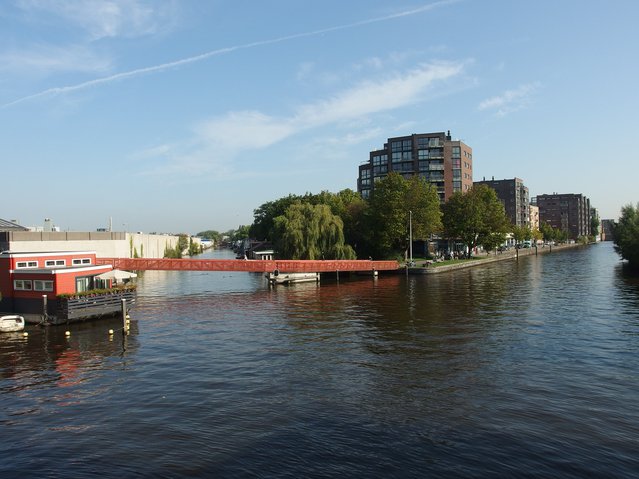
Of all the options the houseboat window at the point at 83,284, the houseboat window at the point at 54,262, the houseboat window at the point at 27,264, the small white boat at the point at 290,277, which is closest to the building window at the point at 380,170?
the small white boat at the point at 290,277

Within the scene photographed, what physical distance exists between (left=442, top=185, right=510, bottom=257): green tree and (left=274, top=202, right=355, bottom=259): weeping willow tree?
39409 millimetres

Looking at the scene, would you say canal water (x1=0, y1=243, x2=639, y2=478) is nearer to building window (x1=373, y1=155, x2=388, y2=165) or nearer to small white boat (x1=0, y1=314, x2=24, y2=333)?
small white boat (x1=0, y1=314, x2=24, y2=333)

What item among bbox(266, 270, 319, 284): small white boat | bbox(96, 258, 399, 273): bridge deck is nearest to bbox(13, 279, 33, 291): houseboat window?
bbox(96, 258, 399, 273): bridge deck

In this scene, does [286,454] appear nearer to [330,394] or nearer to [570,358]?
[330,394]

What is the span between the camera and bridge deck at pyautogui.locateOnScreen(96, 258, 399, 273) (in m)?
67.0

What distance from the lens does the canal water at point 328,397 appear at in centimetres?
1611

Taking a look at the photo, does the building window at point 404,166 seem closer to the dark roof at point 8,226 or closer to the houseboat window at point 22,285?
the dark roof at point 8,226

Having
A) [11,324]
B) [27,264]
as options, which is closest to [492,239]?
[27,264]

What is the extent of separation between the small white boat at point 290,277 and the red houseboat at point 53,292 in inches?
1227

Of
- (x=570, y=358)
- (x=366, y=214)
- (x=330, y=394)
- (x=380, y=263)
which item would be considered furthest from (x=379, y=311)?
(x=366, y=214)

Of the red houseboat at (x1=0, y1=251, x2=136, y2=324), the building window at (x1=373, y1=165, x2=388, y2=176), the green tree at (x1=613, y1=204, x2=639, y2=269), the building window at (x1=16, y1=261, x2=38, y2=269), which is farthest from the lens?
the building window at (x1=373, y1=165, x2=388, y2=176)

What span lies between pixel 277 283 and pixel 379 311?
29343 mm

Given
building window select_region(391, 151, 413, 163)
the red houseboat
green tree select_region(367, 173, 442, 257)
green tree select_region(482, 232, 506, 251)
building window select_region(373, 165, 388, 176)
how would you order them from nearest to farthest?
the red houseboat, green tree select_region(367, 173, 442, 257), green tree select_region(482, 232, 506, 251), building window select_region(391, 151, 413, 163), building window select_region(373, 165, 388, 176)

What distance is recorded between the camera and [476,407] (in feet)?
67.1
